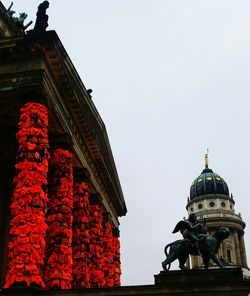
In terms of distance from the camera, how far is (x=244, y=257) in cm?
10100

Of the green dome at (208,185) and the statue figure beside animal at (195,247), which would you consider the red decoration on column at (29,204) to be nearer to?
the statue figure beside animal at (195,247)

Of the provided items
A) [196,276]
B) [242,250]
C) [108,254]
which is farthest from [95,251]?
[242,250]

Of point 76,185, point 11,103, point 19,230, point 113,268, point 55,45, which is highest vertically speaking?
point 55,45

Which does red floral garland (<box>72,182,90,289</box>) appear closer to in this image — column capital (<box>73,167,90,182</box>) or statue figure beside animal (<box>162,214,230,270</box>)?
column capital (<box>73,167,90,182</box>)

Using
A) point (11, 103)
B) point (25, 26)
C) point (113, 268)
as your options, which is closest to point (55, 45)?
point (11, 103)

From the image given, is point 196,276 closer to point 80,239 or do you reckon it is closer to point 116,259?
point 80,239

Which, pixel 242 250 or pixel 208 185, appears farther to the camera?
pixel 208 185

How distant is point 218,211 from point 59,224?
8230cm

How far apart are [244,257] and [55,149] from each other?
259 feet

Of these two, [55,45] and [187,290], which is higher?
[55,45]

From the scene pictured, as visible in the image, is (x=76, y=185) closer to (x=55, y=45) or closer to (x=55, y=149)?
(x=55, y=149)

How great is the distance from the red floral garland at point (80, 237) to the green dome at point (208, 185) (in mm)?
79606

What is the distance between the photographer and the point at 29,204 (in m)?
24.7

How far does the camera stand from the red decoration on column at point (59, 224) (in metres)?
27.6
